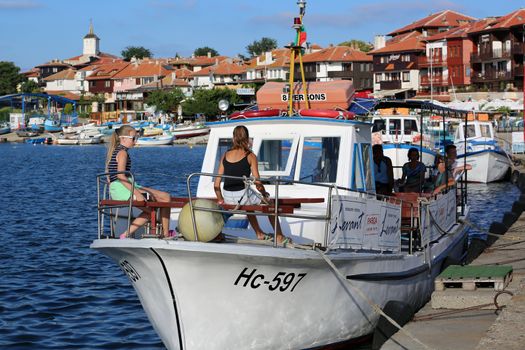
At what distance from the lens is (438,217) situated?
1723cm

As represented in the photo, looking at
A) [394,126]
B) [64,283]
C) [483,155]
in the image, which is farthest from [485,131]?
[64,283]

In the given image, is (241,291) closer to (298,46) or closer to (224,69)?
(298,46)

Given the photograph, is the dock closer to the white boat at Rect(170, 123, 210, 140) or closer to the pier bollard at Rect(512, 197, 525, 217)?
the pier bollard at Rect(512, 197, 525, 217)

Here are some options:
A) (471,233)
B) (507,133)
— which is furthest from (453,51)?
(471,233)

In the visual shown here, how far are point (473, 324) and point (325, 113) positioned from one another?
3745 millimetres

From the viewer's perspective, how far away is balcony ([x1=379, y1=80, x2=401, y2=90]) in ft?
450

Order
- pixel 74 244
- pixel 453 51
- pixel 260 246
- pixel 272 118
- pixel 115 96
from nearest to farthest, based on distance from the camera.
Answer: pixel 260 246, pixel 272 118, pixel 74 244, pixel 453 51, pixel 115 96

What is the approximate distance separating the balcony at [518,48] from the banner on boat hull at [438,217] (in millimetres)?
97391

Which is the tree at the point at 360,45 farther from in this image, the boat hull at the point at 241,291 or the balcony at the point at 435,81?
the boat hull at the point at 241,291

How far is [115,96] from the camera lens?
198 metres

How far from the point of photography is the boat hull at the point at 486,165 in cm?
4702

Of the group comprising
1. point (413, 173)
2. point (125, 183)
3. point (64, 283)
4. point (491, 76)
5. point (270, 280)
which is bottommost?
point (64, 283)

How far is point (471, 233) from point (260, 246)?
55.4 feet

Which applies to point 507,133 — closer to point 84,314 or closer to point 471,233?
point 471,233
